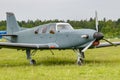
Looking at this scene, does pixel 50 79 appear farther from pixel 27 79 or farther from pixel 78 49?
pixel 78 49

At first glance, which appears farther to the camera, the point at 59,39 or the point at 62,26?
the point at 62,26

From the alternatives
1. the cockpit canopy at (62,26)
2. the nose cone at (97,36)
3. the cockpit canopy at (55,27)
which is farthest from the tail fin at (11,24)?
the nose cone at (97,36)

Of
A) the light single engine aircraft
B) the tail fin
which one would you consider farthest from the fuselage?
the tail fin

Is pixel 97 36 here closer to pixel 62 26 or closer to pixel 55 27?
pixel 62 26

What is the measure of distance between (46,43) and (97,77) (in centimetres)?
657

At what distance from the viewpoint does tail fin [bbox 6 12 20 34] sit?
70.3 feet

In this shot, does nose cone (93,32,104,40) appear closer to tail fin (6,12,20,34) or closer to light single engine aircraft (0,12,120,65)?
light single engine aircraft (0,12,120,65)

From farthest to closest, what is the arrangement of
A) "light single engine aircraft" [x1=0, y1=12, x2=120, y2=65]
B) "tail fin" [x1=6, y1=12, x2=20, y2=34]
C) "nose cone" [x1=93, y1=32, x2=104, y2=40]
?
"tail fin" [x1=6, y1=12, x2=20, y2=34]
"light single engine aircraft" [x1=0, y1=12, x2=120, y2=65]
"nose cone" [x1=93, y1=32, x2=104, y2=40]

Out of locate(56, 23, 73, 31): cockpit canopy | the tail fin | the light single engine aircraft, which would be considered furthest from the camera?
the tail fin

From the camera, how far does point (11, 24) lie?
A: 71.4 ft

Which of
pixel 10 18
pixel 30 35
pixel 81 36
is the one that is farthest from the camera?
pixel 10 18

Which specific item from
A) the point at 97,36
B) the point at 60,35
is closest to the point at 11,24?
the point at 60,35

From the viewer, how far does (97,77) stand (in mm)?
10656

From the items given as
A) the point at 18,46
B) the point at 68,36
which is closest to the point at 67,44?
the point at 68,36
